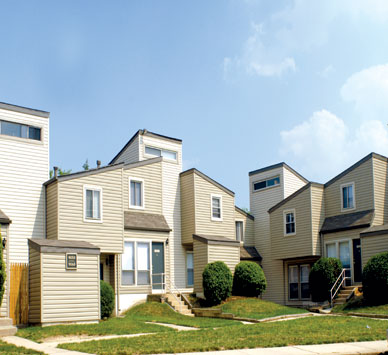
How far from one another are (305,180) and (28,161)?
17940mm

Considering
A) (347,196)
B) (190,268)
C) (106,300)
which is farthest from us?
(347,196)

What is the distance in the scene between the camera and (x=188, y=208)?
95.0 ft

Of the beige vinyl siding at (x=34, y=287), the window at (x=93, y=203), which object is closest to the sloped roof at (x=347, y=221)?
the window at (x=93, y=203)

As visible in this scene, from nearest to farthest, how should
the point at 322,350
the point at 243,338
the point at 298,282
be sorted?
1. the point at 322,350
2. the point at 243,338
3. the point at 298,282

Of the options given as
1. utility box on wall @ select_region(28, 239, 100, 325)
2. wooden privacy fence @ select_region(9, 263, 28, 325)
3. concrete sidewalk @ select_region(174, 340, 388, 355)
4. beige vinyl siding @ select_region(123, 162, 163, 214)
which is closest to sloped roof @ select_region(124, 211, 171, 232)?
beige vinyl siding @ select_region(123, 162, 163, 214)

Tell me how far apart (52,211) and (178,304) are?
7.03m

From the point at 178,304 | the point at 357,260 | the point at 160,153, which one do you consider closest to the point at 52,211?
Result: the point at 178,304

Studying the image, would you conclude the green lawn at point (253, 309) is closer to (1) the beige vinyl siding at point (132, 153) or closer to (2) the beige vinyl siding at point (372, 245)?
(2) the beige vinyl siding at point (372, 245)

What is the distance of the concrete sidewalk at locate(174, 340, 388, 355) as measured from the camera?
12.5 metres

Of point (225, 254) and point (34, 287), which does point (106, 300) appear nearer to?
point (34, 287)

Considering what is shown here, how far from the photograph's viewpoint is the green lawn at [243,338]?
13.2 meters

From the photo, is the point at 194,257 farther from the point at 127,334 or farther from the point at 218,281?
the point at 127,334

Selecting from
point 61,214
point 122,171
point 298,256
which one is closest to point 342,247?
point 298,256

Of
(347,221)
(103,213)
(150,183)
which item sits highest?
(150,183)
